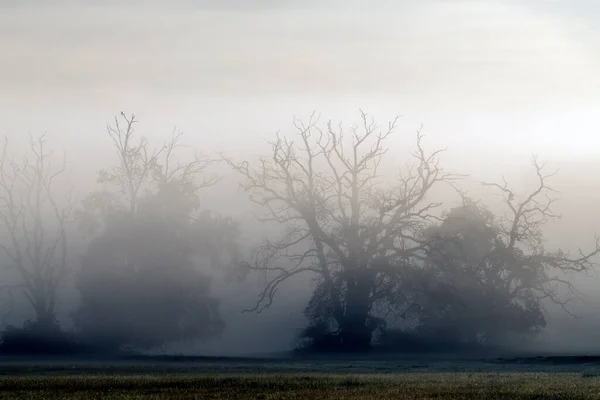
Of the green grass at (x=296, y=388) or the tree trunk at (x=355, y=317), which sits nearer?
the green grass at (x=296, y=388)

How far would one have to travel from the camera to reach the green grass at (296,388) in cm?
2397

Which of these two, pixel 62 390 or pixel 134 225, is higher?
pixel 134 225

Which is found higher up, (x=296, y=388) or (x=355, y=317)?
(x=355, y=317)

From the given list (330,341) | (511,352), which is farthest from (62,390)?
(511,352)

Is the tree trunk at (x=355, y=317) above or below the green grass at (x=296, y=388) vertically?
above

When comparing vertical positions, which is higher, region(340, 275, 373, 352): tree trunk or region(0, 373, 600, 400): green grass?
region(340, 275, 373, 352): tree trunk

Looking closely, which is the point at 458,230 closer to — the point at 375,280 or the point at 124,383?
the point at 375,280

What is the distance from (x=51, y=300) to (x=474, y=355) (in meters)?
31.3

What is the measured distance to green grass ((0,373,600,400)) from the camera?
78.6 feet

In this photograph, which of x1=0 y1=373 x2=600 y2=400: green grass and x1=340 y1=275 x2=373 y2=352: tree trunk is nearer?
x1=0 y1=373 x2=600 y2=400: green grass

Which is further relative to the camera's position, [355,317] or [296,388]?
[355,317]

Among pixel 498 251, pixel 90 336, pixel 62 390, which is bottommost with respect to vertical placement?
pixel 62 390

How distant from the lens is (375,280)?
6988cm

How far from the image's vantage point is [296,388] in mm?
27016
